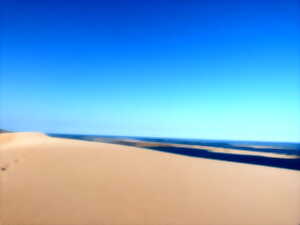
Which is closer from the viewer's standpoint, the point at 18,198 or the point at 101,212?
the point at 101,212

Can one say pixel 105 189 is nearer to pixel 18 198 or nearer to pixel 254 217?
pixel 18 198

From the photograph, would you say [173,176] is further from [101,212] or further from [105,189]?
[101,212]

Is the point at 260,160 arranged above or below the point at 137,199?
above

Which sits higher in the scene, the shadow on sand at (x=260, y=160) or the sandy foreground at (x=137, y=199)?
the shadow on sand at (x=260, y=160)

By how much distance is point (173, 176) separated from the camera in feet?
22.2

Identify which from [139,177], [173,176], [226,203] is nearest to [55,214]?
[139,177]

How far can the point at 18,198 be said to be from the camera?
13.3 feet

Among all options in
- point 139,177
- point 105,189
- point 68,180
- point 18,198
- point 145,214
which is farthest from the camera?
point 139,177

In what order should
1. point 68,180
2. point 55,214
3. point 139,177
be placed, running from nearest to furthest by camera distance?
point 55,214 → point 68,180 → point 139,177

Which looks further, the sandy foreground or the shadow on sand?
the shadow on sand

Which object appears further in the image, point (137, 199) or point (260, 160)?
point (260, 160)

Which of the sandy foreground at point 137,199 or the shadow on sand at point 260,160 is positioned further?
the shadow on sand at point 260,160

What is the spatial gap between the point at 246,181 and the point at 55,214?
20.4 feet

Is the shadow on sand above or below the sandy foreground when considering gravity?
above
